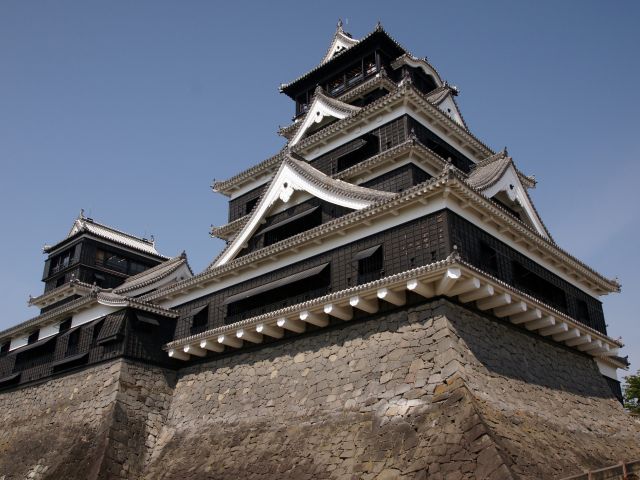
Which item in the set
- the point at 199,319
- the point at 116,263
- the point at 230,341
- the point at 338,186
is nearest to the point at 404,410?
the point at 230,341

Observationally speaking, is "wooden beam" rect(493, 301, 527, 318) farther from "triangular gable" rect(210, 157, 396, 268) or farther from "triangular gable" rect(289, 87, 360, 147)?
"triangular gable" rect(289, 87, 360, 147)

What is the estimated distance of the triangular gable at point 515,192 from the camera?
67.2 feet

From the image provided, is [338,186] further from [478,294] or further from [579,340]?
[579,340]

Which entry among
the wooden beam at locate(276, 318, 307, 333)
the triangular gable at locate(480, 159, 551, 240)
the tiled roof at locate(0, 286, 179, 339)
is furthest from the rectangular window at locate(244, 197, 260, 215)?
the triangular gable at locate(480, 159, 551, 240)

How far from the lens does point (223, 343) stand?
20.1 meters

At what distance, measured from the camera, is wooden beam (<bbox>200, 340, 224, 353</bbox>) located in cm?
2027

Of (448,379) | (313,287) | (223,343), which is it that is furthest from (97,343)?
(448,379)

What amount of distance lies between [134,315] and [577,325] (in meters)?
15.6

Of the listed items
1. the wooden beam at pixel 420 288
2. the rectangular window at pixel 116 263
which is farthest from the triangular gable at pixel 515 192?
the rectangular window at pixel 116 263

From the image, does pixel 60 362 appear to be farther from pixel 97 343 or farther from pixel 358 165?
pixel 358 165

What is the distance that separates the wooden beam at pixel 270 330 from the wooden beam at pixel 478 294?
5985 millimetres

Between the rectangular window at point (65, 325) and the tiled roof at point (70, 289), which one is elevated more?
the tiled roof at point (70, 289)

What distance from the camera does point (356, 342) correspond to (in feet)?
54.1

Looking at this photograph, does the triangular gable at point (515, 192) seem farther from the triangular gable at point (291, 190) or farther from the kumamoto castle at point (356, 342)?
the triangular gable at point (291, 190)
